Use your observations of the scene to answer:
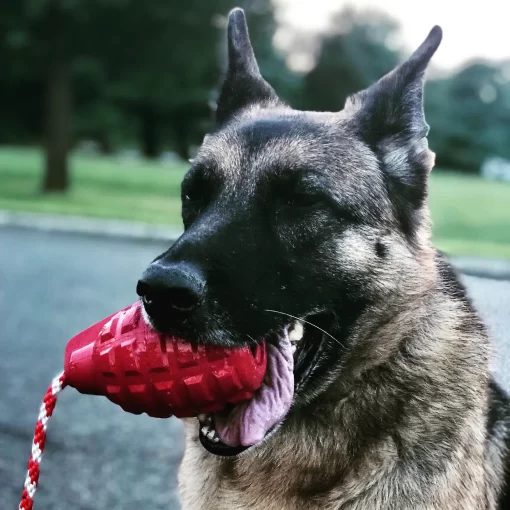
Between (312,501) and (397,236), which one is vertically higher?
(397,236)

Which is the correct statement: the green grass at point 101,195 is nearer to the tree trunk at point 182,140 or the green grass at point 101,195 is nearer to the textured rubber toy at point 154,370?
the textured rubber toy at point 154,370

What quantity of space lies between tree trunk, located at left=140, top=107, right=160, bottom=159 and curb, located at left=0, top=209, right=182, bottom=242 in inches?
1326

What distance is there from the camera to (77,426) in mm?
4012

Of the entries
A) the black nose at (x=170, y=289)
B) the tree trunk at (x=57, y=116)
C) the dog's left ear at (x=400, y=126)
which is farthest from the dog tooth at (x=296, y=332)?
the tree trunk at (x=57, y=116)

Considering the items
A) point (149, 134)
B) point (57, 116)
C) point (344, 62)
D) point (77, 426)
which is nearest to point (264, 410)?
point (77, 426)

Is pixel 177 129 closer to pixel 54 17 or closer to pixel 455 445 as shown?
pixel 54 17

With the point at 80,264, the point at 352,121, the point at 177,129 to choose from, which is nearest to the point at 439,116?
the point at 177,129

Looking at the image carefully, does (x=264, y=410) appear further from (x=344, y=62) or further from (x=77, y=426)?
(x=344, y=62)

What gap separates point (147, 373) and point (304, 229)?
0.69m

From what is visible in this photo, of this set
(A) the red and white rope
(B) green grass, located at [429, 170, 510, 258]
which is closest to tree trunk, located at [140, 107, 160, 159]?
(B) green grass, located at [429, 170, 510, 258]

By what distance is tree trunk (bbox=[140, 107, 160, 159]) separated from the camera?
151 feet

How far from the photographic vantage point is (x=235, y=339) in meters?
1.97

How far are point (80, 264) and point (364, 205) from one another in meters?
7.14

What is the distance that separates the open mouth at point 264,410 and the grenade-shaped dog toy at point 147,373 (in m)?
0.12
